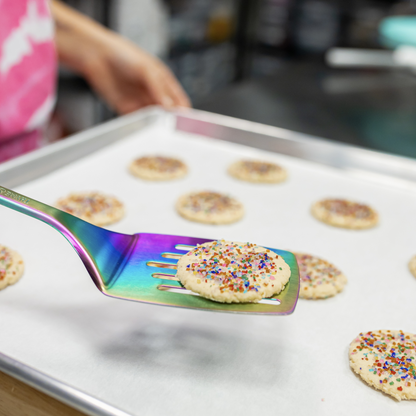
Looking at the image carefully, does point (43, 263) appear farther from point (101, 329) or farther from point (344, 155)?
point (344, 155)

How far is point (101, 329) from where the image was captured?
797 millimetres

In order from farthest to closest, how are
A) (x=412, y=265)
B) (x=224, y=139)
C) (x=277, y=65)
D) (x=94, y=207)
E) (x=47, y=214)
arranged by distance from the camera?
(x=277, y=65) → (x=224, y=139) → (x=94, y=207) → (x=412, y=265) → (x=47, y=214)

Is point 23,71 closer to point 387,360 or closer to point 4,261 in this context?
point 4,261

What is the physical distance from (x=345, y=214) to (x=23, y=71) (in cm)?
108

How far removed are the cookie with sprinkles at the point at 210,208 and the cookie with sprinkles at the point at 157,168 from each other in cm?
13

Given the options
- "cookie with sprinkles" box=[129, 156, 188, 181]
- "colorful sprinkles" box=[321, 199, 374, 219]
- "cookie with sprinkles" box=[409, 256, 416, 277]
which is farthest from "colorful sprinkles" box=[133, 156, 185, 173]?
"cookie with sprinkles" box=[409, 256, 416, 277]

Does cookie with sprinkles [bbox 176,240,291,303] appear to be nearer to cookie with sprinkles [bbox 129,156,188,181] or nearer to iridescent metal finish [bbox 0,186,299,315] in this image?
iridescent metal finish [bbox 0,186,299,315]

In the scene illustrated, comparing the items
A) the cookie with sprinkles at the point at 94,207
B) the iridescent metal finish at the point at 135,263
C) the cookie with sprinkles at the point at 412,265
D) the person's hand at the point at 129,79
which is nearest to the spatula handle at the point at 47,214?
the iridescent metal finish at the point at 135,263

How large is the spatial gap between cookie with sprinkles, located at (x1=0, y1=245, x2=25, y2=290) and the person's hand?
3.17 feet

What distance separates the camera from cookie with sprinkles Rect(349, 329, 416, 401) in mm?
703

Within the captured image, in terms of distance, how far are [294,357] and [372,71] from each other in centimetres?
224

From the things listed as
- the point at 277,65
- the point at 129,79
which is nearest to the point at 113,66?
the point at 129,79

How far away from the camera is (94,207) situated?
1.17 metres

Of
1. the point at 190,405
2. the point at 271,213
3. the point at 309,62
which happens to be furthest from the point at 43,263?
the point at 309,62
